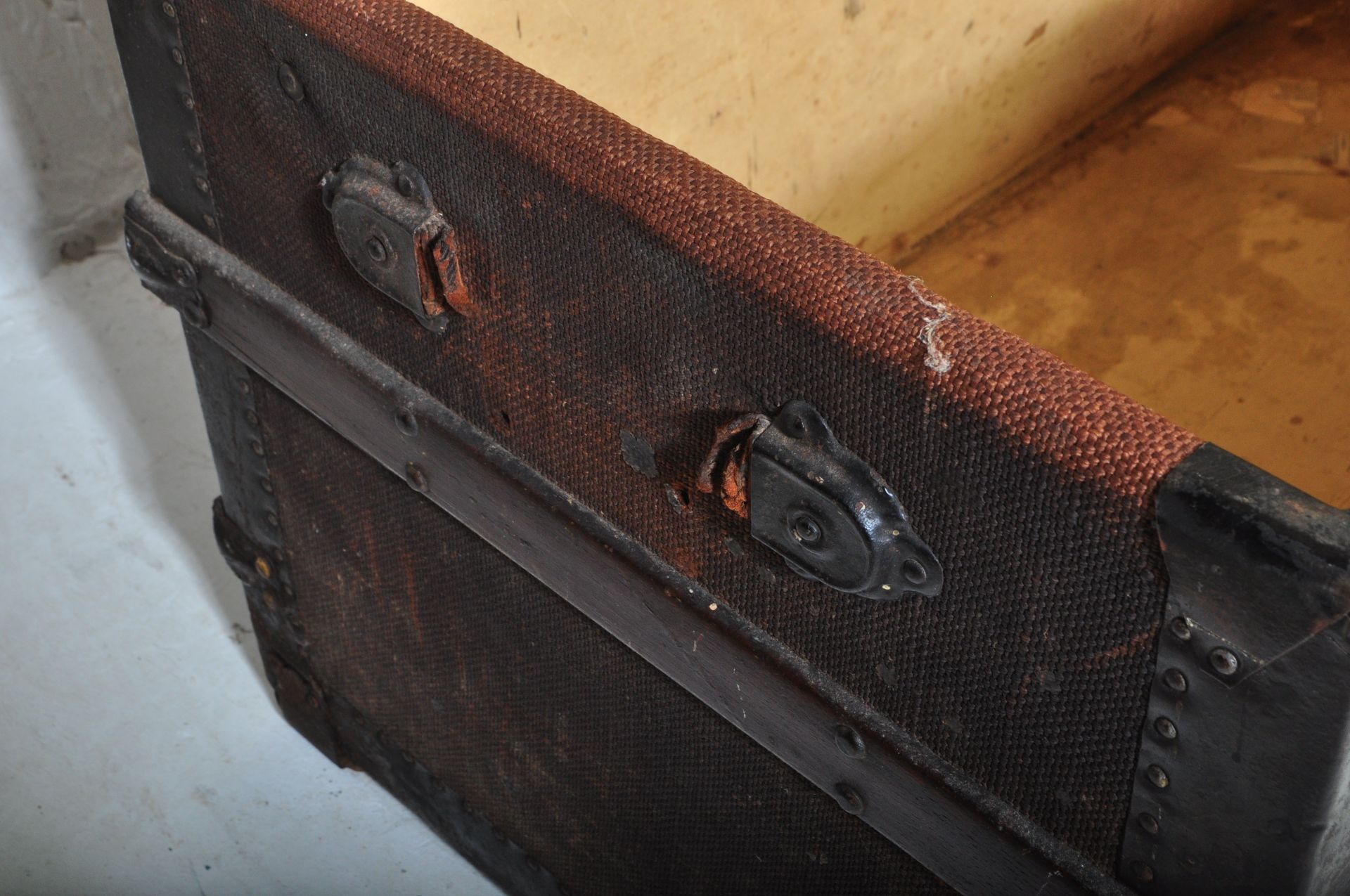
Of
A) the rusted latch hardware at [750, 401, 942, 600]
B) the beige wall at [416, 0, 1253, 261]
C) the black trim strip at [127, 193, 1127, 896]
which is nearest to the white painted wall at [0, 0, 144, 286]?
the beige wall at [416, 0, 1253, 261]

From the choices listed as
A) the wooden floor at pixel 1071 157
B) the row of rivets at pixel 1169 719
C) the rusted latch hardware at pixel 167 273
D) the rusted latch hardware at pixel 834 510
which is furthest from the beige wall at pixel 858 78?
the row of rivets at pixel 1169 719

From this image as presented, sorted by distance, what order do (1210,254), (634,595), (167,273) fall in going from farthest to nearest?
(1210,254) → (167,273) → (634,595)

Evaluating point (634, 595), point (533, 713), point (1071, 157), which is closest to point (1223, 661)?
point (634, 595)

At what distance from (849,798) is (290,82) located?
62cm

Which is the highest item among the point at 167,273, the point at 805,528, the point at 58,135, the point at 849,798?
the point at 805,528

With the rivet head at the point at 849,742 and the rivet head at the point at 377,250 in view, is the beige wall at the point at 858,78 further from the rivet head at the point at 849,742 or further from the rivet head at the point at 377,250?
the rivet head at the point at 849,742

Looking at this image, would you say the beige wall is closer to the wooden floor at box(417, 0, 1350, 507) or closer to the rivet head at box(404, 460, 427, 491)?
the wooden floor at box(417, 0, 1350, 507)

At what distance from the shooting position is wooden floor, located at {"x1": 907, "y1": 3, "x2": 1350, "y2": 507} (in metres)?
1.75

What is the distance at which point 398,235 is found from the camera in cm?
100

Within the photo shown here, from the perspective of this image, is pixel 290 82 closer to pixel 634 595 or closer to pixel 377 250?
pixel 377 250

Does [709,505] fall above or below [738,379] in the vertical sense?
below

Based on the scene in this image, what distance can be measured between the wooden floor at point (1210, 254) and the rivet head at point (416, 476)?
0.91 m

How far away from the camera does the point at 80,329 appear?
7.38 feet

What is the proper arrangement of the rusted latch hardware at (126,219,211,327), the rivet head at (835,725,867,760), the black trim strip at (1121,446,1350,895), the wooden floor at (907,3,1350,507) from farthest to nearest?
the wooden floor at (907,3,1350,507) → the rusted latch hardware at (126,219,211,327) → the rivet head at (835,725,867,760) → the black trim strip at (1121,446,1350,895)
